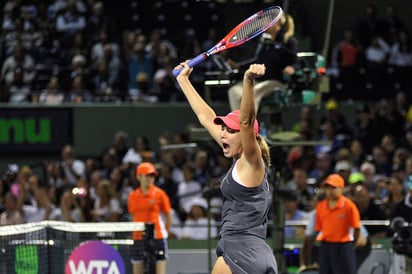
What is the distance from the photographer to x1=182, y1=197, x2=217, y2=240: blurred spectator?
15.1 meters

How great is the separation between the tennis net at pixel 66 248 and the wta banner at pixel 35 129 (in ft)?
25.7

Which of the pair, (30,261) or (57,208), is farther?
(57,208)

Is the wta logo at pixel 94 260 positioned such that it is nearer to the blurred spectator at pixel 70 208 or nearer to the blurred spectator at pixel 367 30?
the blurred spectator at pixel 70 208

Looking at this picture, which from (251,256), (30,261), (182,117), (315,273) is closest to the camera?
(251,256)

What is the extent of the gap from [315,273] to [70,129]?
6495 millimetres

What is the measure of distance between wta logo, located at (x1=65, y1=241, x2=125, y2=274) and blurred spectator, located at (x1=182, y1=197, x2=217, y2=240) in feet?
12.8

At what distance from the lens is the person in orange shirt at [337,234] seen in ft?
41.4

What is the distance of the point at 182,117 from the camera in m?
18.9

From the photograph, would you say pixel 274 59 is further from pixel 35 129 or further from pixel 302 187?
pixel 35 129

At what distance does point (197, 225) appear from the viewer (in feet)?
48.9

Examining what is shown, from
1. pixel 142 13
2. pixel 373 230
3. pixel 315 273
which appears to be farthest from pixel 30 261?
pixel 142 13

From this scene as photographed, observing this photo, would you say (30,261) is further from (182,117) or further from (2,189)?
(182,117)

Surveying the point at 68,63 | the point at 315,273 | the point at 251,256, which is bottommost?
the point at 315,273

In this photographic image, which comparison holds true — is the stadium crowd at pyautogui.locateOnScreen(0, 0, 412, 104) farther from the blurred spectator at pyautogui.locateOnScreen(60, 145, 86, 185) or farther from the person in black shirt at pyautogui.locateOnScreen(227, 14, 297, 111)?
the person in black shirt at pyautogui.locateOnScreen(227, 14, 297, 111)
